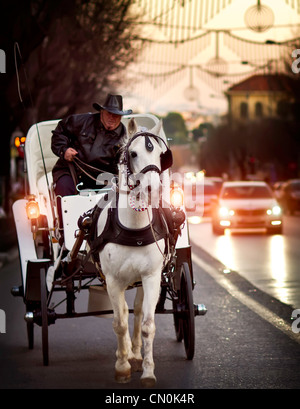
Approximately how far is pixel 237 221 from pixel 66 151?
1857 cm

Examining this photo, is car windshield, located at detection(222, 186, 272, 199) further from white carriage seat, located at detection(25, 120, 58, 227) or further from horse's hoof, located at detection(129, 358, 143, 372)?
horse's hoof, located at detection(129, 358, 143, 372)

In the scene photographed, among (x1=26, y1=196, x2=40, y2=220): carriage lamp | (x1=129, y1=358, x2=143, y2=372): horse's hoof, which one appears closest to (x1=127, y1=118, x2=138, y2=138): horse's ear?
(x1=129, y1=358, x2=143, y2=372): horse's hoof

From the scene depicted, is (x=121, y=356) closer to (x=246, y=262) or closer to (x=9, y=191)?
(x=246, y=262)

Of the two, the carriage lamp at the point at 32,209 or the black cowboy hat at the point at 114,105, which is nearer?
the black cowboy hat at the point at 114,105

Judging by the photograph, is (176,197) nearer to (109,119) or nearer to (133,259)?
(109,119)

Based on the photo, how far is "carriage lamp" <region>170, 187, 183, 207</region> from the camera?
7906 mm

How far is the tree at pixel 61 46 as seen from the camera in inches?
961

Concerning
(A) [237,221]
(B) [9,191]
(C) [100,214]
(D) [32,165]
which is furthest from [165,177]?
(B) [9,191]

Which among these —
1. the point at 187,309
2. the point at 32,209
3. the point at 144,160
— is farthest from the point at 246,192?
the point at 144,160

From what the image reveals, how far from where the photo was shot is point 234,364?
764 cm

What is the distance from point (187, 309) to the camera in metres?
7.89

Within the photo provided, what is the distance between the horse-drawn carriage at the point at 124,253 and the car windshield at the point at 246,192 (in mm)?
17997

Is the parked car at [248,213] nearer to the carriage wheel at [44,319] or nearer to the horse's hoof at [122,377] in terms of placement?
the carriage wheel at [44,319]

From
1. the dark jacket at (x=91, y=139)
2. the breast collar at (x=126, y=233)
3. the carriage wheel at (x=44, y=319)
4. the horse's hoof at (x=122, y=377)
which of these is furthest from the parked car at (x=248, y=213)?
the horse's hoof at (x=122, y=377)
